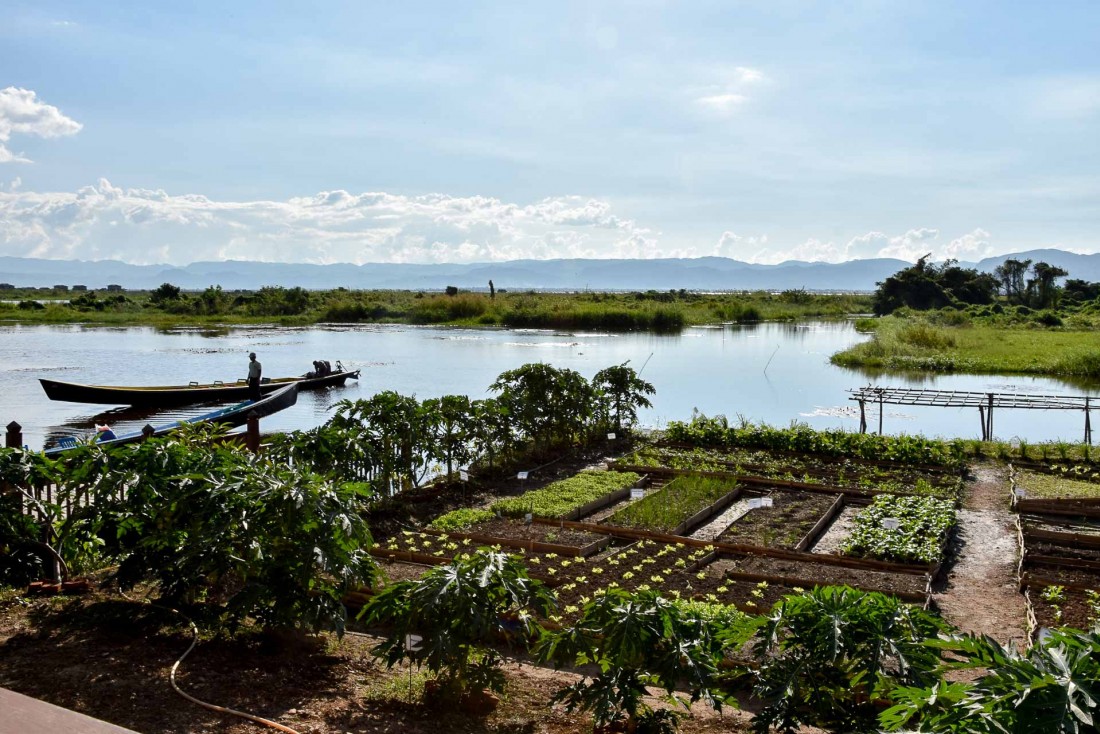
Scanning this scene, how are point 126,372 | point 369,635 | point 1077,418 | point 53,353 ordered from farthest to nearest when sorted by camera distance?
point 53,353, point 126,372, point 1077,418, point 369,635

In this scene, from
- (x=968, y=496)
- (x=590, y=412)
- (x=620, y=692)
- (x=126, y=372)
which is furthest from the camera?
(x=126, y=372)

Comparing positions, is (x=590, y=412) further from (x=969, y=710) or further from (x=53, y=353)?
(x=53, y=353)

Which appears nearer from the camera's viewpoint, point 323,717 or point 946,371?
point 323,717

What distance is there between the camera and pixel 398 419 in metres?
12.5

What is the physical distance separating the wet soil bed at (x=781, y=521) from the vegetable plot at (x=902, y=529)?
644mm

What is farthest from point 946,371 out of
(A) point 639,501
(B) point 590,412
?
(A) point 639,501

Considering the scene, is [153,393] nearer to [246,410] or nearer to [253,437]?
[246,410]

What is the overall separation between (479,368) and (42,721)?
33.0 meters

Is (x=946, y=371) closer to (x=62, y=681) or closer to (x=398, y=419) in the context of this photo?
(x=398, y=419)

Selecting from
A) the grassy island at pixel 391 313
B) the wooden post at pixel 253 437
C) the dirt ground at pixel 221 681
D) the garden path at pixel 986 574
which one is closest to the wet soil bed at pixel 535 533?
the wooden post at pixel 253 437

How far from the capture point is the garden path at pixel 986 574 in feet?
27.4

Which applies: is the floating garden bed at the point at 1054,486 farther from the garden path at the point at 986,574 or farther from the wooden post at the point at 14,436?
the wooden post at the point at 14,436

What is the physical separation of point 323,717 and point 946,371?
35280 mm

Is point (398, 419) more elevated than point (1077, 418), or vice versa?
point (398, 419)
